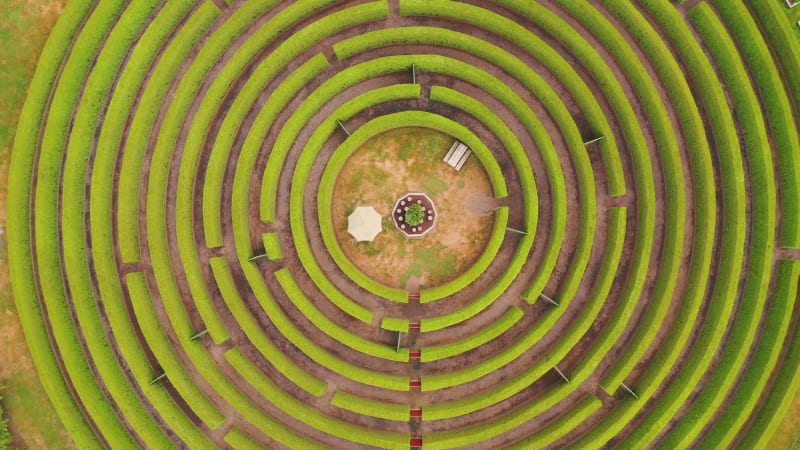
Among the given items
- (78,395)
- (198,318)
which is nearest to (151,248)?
(198,318)

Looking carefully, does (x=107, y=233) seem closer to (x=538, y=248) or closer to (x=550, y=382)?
(x=538, y=248)

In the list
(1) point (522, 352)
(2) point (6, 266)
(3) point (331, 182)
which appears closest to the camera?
(1) point (522, 352)

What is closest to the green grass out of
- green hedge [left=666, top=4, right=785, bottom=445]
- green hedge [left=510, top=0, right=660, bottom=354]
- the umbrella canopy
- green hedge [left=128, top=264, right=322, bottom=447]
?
green hedge [left=128, top=264, right=322, bottom=447]

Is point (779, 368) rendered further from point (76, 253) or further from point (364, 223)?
point (76, 253)

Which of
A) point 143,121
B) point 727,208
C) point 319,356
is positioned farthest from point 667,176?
point 143,121

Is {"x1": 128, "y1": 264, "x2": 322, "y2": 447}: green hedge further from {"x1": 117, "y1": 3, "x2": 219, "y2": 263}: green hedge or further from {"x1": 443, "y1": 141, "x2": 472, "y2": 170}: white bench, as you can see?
{"x1": 443, "y1": 141, "x2": 472, "y2": 170}: white bench
